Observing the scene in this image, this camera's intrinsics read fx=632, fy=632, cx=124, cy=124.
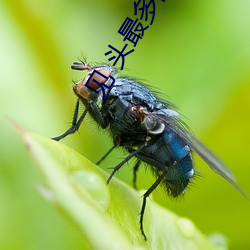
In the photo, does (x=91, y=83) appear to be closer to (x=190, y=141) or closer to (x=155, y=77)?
(x=190, y=141)

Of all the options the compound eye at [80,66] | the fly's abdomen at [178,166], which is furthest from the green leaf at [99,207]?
the compound eye at [80,66]

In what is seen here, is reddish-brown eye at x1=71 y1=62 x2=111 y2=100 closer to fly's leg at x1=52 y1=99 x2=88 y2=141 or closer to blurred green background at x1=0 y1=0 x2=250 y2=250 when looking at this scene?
fly's leg at x1=52 y1=99 x2=88 y2=141

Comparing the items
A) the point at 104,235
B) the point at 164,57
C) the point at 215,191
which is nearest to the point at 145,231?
the point at 104,235

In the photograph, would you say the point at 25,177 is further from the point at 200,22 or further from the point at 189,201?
the point at 200,22

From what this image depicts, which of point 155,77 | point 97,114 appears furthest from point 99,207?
point 155,77

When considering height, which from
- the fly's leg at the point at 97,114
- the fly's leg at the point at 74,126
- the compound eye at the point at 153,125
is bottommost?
the fly's leg at the point at 74,126

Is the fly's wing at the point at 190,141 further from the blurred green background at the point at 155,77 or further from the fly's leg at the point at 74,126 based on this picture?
the blurred green background at the point at 155,77
